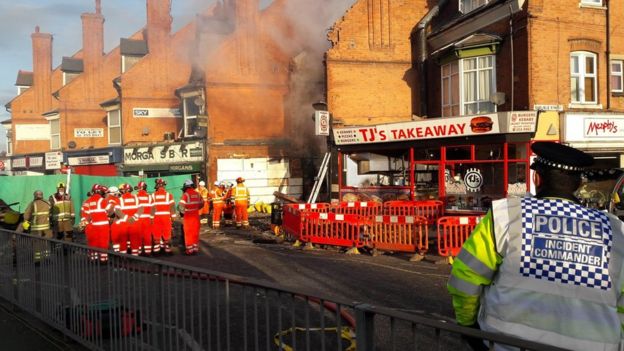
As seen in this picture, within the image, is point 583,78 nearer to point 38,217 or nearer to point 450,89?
point 450,89

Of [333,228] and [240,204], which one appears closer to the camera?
[333,228]

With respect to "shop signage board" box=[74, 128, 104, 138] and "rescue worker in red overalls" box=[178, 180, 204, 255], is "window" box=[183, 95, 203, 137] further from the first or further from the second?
"rescue worker in red overalls" box=[178, 180, 204, 255]

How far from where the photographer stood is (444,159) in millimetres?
15570

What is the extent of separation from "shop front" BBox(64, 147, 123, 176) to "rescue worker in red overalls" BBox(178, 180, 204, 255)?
18.0m

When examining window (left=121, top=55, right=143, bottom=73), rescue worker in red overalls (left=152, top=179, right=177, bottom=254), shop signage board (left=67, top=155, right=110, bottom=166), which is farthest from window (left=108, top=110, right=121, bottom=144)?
rescue worker in red overalls (left=152, top=179, right=177, bottom=254)

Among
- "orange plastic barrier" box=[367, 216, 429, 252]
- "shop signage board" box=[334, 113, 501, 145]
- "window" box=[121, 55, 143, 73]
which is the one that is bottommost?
"orange plastic barrier" box=[367, 216, 429, 252]

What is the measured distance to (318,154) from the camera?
2509 cm

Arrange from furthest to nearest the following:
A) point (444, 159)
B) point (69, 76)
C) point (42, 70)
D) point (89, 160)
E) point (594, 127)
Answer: point (42, 70)
point (69, 76)
point (89, 160)
point (594, 127)
point (444, 159)

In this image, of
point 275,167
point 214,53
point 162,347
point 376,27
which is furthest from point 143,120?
point 162,347

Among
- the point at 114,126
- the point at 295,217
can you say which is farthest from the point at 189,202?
the point at 114,126

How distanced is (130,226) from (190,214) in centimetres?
120

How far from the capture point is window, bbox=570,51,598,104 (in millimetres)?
16219

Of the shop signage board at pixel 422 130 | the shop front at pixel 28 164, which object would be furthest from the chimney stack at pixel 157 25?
the shop signage board at pixel 422 130

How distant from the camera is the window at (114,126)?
28.7m
